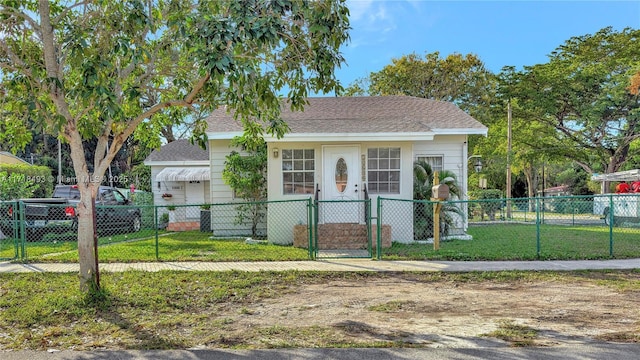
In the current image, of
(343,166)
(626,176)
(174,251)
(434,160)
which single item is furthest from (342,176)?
(626,176)

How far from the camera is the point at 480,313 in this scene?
5.42 metres

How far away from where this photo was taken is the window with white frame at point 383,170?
38.6 ft

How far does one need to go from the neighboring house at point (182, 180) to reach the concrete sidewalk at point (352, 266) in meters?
7.73

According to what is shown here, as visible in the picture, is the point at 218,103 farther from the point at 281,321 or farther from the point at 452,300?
the point at 452,300

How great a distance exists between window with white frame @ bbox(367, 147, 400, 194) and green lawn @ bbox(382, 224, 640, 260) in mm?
1647

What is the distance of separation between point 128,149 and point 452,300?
36306mm

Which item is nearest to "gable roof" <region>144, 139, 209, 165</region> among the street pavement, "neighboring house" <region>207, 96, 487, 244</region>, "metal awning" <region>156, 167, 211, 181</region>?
"metal awning" <region>156, 167, 211, 181</region>

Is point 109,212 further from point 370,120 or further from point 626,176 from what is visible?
point 626,176

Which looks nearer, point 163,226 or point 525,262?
point 525,262

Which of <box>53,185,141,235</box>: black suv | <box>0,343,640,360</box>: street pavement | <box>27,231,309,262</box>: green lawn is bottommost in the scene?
<box>0,343,640,360</box>: street pavement

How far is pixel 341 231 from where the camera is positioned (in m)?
10.8

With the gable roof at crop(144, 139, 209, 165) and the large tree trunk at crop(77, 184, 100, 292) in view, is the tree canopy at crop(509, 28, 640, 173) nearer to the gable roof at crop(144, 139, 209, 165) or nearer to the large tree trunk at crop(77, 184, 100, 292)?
the gable roof at crop(144, 139, 209, 165)

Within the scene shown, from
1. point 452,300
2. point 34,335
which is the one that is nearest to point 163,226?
point 34,335

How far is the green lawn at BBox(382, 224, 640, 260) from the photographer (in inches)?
356
